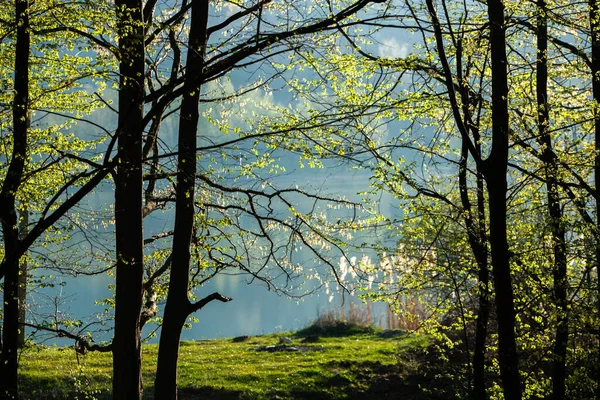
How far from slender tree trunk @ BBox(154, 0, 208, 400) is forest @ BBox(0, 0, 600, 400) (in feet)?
0.08

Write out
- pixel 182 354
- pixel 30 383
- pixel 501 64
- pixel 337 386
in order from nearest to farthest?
pixel 501 64
pixel 30 383
pixel 337 386
pixel 182 354

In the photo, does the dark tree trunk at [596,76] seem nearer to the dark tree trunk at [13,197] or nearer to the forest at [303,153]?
the forest at [303,153]

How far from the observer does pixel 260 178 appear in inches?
360

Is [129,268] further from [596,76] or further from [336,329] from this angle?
[336,329]

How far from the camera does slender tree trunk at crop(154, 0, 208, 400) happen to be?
26.3ft

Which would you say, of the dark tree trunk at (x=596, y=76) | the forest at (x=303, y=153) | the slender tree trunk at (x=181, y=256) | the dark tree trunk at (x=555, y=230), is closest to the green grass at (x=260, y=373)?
the forest at (x=303, y=153)

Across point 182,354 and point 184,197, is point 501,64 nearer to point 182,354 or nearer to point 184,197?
point 184,197

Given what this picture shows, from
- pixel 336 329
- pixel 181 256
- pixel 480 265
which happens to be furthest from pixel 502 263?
pixel 336 329

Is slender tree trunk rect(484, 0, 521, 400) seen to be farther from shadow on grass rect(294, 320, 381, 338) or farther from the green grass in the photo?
shadow on grass rect(294, 320, 381, 338)

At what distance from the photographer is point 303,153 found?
828 centimetres

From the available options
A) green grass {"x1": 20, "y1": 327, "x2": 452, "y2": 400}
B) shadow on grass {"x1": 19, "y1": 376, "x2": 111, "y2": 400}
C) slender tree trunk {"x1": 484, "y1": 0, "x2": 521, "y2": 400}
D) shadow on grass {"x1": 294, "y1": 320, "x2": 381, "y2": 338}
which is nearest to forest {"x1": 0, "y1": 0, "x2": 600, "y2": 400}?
slender tree trunk {"x1": 484, "y1": 0, "x2": 521, "y2": 400}

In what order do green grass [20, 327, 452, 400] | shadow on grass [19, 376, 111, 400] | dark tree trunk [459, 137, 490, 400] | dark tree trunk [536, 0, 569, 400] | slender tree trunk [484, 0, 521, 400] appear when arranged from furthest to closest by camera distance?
green grass [20, 327, 452, 400] < shadow on grass [19, 376, 111, 400] < dark tree trunk [459, 137, 490, 400] < dark tree trunk [536, 0, 569, 400] < slender tree trunk [484, 0, 521, 400]

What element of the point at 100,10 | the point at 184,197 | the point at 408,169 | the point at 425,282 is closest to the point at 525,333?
the point at 425,282

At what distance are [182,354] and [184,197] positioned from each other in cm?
964
